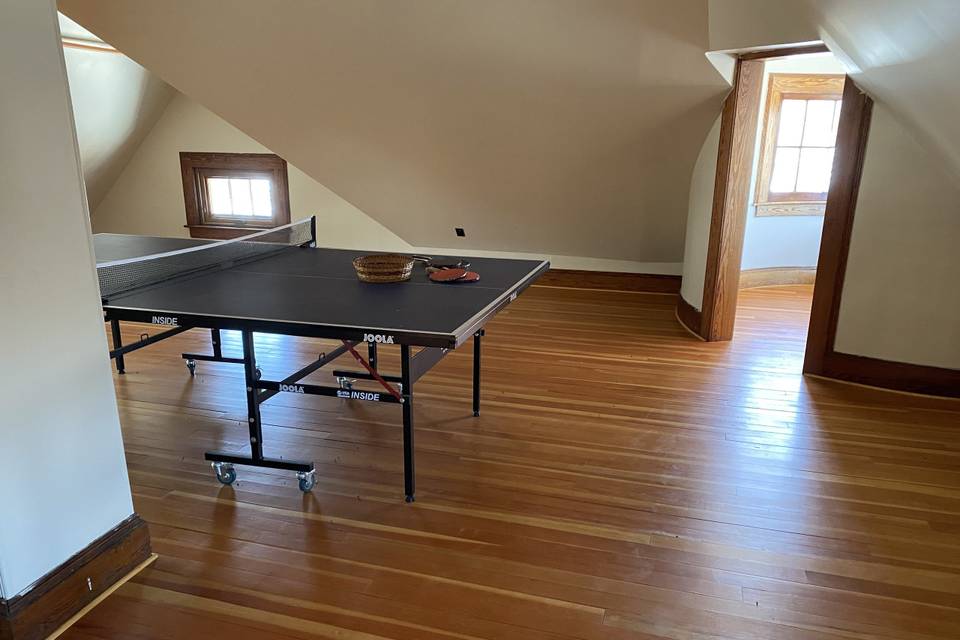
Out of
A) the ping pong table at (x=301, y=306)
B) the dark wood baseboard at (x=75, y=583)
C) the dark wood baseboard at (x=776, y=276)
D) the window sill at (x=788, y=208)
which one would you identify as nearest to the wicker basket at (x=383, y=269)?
the ping pong table at (x=301, y=306)

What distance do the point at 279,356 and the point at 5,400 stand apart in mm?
2696

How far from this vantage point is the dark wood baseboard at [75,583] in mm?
1698

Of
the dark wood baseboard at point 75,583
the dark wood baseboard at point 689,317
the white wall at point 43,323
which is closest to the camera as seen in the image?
the white wall at point 43,323

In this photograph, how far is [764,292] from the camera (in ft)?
20.7

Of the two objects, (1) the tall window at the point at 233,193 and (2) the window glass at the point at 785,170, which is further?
(1) the tall window at the point at 233,193

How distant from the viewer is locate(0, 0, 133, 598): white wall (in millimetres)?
1597

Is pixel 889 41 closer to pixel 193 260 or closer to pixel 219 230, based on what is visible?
pixel 193 260

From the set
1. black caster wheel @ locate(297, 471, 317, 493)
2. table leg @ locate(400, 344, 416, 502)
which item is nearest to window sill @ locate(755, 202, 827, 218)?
table leg @ locate(400, 344, 416, 502)

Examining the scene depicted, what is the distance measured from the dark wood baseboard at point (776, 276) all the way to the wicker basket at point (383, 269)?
474 centimetres

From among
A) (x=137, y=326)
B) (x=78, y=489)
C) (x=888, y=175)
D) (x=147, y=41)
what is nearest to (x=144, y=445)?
(x=78, y=489)

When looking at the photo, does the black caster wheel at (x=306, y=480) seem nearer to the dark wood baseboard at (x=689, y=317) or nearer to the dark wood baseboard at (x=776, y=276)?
the dark wood baseboard at (x=689, y=317)

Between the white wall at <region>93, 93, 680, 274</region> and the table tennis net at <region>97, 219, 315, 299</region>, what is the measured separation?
266 cm

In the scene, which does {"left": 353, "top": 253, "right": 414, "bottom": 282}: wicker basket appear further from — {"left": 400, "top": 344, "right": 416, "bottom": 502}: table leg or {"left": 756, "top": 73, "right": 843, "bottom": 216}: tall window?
{"left": 756, "top": 73, "right": 843, "bottom": 216}: tall window

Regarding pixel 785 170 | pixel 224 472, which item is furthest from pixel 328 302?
pixel 785 170
